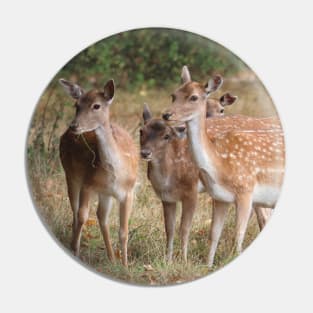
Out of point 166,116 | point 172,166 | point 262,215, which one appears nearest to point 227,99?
point 166,116

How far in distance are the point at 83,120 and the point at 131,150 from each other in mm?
341

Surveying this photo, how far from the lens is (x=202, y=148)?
5.04 metres

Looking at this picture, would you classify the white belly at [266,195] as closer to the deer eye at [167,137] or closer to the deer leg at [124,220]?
the deer eye at [167,137]

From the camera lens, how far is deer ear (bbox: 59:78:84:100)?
5.03m

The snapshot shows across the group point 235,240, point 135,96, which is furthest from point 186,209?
point 135,96

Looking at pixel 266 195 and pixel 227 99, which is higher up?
pixel 227 99

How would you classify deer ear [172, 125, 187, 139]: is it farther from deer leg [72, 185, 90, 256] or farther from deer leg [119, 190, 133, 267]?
deer leg [72, 185, 90, 256]

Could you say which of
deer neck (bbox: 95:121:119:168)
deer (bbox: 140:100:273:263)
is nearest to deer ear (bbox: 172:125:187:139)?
deer (bbox: 140:100:273:263)

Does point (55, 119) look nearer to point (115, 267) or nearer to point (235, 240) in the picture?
point (115, 267)

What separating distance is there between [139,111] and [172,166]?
0.38 metres

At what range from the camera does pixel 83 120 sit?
4980mm

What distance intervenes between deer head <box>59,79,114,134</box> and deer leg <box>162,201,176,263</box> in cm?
64

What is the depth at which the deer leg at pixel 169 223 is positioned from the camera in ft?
16.9

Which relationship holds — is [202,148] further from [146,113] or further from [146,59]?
[146,59]
